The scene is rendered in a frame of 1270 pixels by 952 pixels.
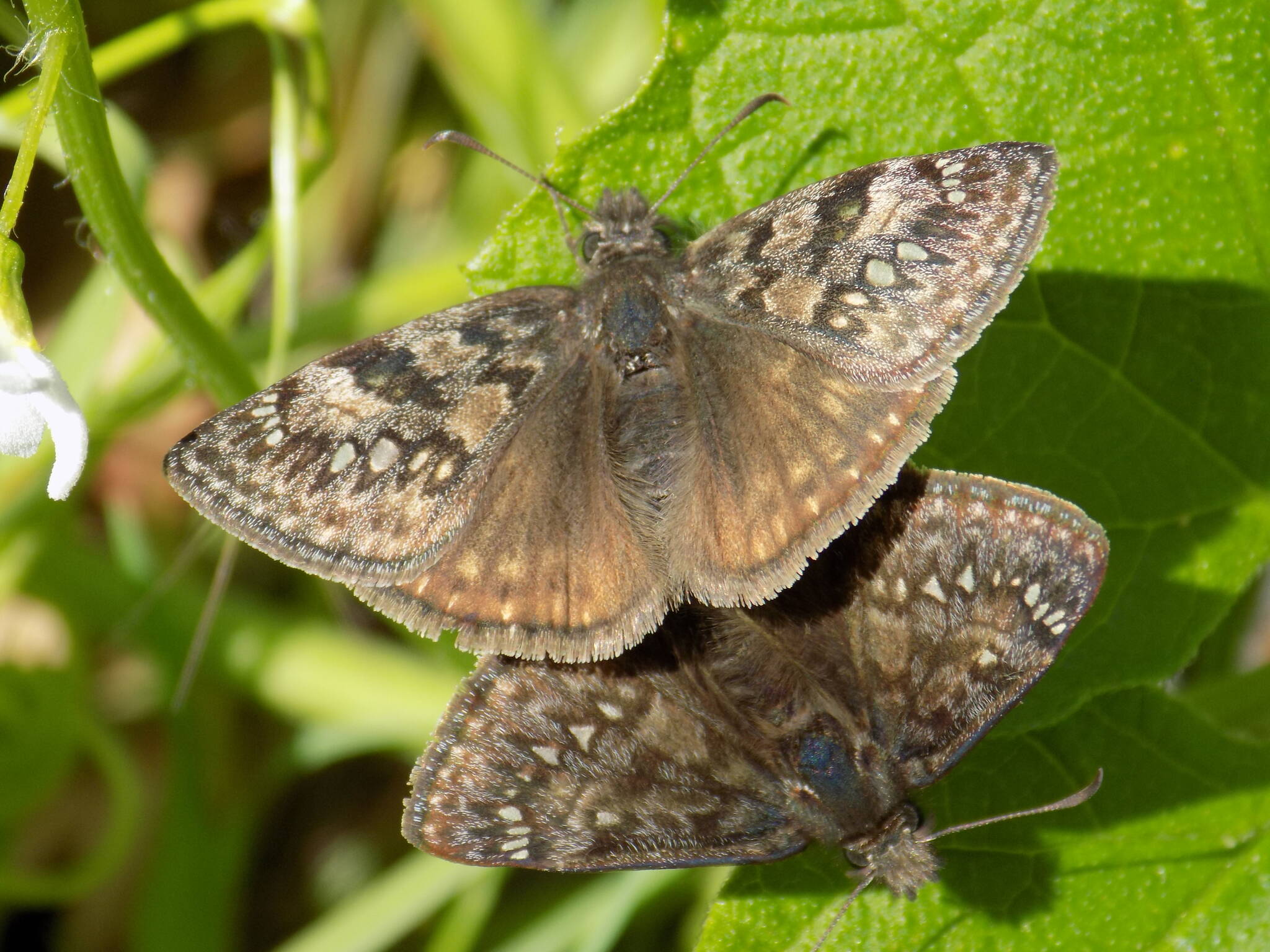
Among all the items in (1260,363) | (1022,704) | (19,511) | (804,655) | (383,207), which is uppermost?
(19,511)

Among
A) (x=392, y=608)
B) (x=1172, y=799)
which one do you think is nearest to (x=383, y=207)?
(x=392, y=608)

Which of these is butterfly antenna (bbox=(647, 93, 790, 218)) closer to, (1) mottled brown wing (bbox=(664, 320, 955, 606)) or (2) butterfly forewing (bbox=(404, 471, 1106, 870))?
(1) mottled brown wing (bbox=(664, 320, 955, 606))

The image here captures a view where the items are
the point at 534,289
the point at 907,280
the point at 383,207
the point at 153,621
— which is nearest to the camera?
the point at 907,280

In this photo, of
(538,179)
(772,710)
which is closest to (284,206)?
(538,179)

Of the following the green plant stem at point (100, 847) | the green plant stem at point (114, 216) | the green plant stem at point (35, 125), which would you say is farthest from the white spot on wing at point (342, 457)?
the green plant stem at point (100, 847)

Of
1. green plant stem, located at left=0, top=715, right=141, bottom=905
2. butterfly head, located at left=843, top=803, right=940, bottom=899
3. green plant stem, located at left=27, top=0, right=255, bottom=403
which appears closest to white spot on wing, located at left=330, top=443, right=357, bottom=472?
green plant stem, located at left=27, top=0, right=255, bottom=403

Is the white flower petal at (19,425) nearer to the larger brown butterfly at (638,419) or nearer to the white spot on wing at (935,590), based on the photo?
the larger brown butterfly at (638,419)

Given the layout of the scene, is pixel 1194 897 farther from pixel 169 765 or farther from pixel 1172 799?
pixel 169 765
